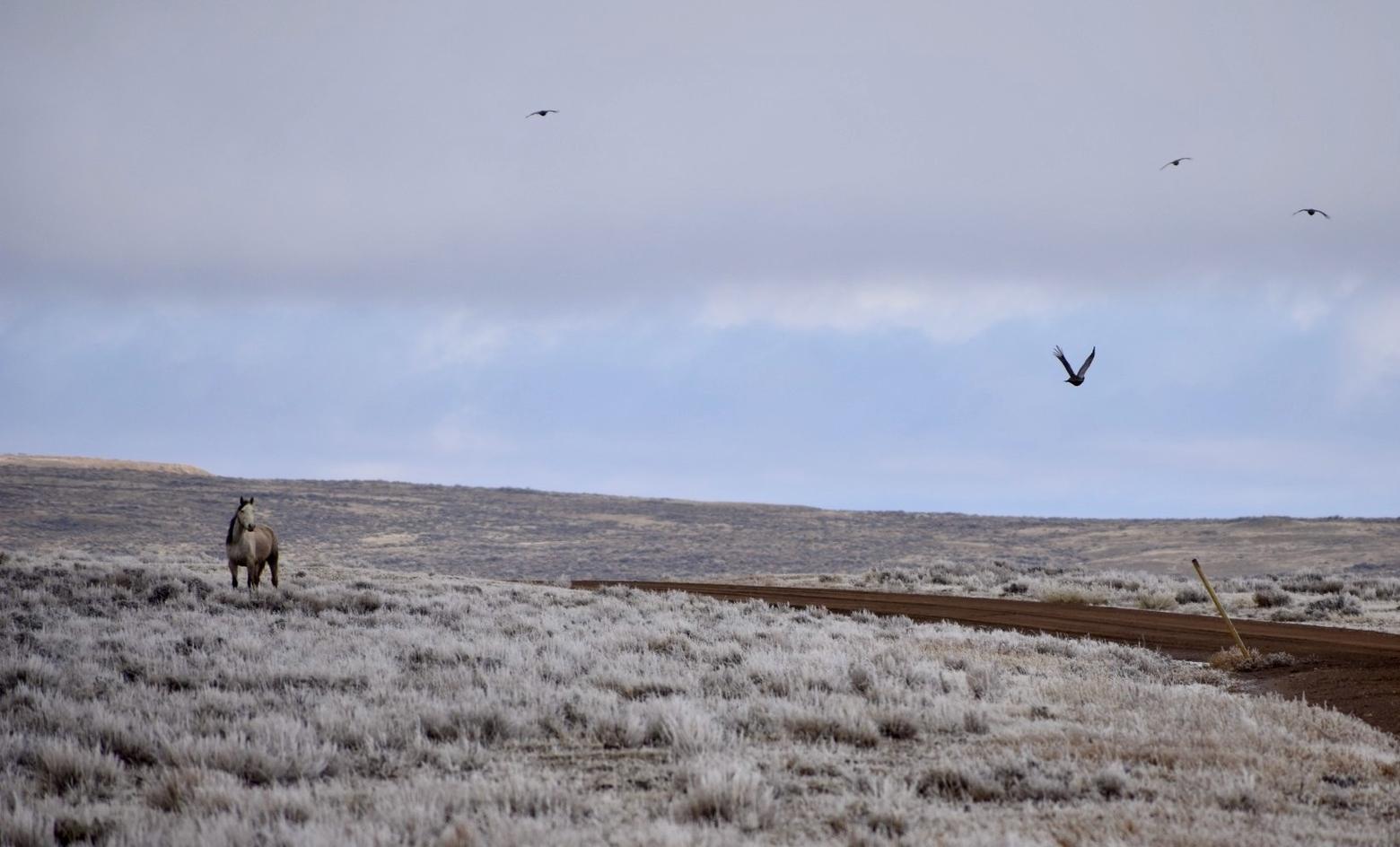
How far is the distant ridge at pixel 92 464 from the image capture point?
77750mm

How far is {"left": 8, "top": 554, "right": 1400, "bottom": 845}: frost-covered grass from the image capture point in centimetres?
676

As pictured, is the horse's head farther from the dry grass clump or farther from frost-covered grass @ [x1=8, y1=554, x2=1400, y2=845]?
the dry grass clump

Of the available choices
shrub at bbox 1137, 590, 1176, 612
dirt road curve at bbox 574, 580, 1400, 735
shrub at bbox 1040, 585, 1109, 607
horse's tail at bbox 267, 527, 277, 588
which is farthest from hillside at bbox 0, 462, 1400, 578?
horse's tail at bbox 267, 527, 277, 588

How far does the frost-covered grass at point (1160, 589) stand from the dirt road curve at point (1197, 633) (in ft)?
7.63

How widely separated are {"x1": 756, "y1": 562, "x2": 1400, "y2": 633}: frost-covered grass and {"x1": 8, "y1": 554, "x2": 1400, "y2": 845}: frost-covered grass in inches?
426

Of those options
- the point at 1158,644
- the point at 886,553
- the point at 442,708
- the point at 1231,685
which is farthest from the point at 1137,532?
the point at 442,708

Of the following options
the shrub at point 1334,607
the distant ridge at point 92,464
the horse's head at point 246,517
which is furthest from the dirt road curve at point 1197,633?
the distant ridge at point 92,464

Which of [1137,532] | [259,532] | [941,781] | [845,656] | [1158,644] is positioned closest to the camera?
[941,781]

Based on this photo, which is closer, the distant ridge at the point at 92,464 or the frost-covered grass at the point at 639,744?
the frost-covered grass at the point at 639,744

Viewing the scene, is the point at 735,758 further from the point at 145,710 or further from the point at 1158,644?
the point at 1158,644

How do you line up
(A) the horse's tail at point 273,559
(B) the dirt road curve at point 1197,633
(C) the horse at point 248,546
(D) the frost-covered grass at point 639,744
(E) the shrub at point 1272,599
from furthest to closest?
(E) the shrub at point 1272,599
(A) the horse's tail at point 273,559
(C) the horse at point 248,546
(B) the dirt road curve at point 1197,633
(D) the frost-covered grass at point 639,744

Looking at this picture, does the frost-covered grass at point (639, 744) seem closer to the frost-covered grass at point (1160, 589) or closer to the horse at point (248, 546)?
the horse at point (248, 546)

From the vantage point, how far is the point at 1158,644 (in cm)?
1814

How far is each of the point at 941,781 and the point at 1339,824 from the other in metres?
→ 2.47
